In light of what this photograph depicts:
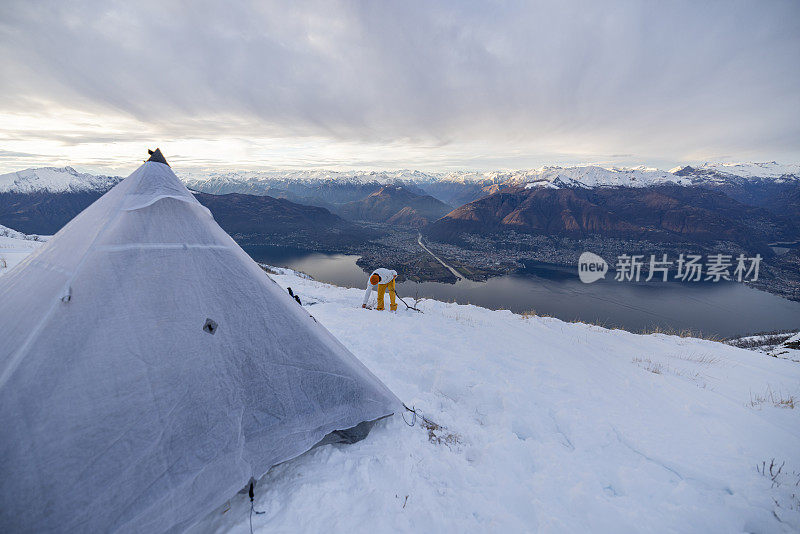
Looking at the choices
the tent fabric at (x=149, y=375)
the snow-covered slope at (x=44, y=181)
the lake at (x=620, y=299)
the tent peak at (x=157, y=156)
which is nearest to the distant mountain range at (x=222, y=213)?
the snow-covered slope at (x=44, y=181)

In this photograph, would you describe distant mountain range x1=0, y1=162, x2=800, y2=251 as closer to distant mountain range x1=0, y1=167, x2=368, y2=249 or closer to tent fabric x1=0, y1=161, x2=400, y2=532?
distant mountain range x1=0, y1=167, x2=368, y2=249

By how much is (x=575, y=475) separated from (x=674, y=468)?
1370 mm

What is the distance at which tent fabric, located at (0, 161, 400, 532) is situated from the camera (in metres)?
2.29

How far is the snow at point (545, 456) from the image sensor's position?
2887 millimetres

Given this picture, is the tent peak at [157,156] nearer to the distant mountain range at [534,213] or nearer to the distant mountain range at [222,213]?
the distant mountain range at [222,213]

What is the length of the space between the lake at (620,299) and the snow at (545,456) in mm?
34841

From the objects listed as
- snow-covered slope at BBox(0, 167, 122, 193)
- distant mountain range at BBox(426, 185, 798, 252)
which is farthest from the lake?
snow-covered slope at BBox(0, 167, 122, 193)

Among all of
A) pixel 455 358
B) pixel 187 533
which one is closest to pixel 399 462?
pixel 187 533

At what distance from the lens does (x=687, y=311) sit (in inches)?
2223

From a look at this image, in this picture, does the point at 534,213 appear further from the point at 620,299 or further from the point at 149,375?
the point at 149,375

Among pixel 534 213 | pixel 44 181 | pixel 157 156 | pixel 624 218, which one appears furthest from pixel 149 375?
pixel 44 181

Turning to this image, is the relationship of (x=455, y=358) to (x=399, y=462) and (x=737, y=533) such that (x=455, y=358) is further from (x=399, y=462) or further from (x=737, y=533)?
(x=737, y=533)

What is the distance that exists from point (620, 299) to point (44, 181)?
311m

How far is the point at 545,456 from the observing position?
3.83m
